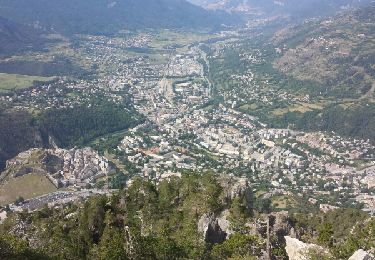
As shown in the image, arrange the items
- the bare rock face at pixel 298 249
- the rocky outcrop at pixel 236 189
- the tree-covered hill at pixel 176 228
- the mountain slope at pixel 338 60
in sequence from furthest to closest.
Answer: the mountain slope at pixel 338 60
the rocky outcrop at pixel 236 189
the tree-covered hill at pixel 176 228
the bare rock face at pixel 298 249

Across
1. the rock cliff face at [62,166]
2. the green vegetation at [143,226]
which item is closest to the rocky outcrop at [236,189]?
→ the green vegetation at [143,226]

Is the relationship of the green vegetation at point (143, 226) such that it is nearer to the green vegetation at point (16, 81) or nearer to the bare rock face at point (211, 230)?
the bare rock face at point (211, 230)

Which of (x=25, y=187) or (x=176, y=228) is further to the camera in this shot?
(x=25, y=187)

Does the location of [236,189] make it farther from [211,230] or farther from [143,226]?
[143,226]

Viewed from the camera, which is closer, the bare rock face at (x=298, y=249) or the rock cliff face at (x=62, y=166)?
the bare rock face at (x=298, y=249)

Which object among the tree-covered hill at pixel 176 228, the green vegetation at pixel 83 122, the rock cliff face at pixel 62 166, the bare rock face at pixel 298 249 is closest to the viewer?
the bare rock face at pixel 298 249

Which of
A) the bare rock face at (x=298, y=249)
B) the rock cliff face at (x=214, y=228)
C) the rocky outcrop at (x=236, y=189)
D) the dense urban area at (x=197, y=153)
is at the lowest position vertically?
the dense urban area at (x=197, y=153)

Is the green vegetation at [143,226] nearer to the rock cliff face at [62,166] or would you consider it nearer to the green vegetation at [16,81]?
the rock cliff face at [62,166]

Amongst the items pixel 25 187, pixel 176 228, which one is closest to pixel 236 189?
pixel 176 228

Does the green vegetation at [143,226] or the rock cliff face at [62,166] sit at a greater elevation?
the green vegetation at [143,226]

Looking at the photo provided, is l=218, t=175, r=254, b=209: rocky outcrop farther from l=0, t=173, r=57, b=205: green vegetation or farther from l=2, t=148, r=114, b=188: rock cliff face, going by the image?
l=0, t=173, r=57, b=205: green vegetation
